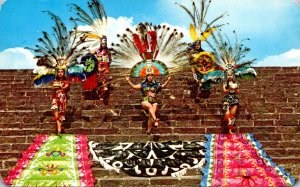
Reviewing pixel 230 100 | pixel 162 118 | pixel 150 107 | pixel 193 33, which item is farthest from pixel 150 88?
pixel 193 33

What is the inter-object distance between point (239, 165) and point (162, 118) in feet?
7.88

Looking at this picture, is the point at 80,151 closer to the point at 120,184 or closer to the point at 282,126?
the point at 120,184

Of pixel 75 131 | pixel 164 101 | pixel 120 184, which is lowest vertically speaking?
pixel 120 184

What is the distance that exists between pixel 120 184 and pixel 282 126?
363cm

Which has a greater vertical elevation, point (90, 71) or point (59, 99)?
point (90, 71)

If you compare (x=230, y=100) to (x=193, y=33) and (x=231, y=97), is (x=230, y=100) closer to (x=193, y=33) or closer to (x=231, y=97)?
(x=231, y=97)

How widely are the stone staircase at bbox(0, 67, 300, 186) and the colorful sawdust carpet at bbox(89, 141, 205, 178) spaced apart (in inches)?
6.9

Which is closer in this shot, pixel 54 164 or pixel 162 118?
pixel 54 164

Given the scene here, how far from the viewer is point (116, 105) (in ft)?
36.3

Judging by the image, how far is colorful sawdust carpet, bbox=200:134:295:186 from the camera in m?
8.07

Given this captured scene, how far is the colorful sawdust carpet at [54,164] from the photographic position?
8133mm

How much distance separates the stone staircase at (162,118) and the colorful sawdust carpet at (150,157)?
17cm

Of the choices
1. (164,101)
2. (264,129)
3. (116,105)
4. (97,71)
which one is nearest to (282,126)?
(264,129)

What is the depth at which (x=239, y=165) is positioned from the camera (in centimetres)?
859
